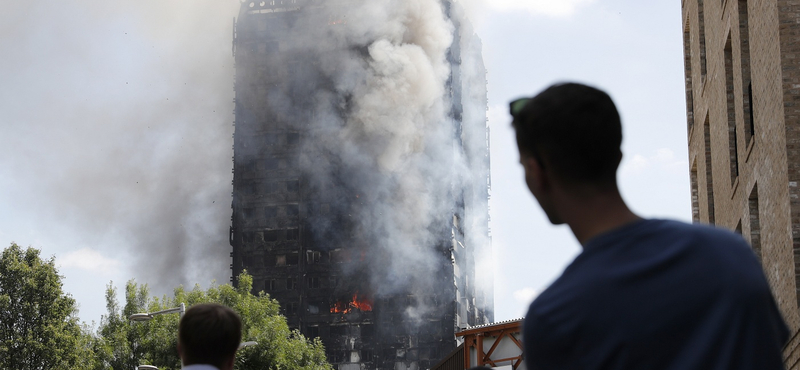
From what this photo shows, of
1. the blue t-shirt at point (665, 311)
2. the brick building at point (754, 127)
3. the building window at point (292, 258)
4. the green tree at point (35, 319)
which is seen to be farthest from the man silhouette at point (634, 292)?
the building window at point (292, 258)

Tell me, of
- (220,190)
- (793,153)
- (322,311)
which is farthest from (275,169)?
(793,153)

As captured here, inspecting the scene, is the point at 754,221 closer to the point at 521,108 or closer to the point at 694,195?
the point at 694,195

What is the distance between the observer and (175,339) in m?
43.3

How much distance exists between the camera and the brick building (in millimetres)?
14781

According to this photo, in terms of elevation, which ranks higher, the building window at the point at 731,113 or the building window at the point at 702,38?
the building window at the point at 702,38

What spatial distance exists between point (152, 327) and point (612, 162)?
44.1m

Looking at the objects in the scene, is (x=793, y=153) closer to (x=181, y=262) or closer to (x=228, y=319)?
(x=228, y=319)

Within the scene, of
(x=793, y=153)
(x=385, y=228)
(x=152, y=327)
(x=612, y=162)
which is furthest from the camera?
(x=385, y=228)

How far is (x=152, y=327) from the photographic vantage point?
4450cm

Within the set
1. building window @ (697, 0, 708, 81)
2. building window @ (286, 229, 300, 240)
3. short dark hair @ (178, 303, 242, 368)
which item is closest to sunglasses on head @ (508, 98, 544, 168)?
short dark hair @ (178, 303, 242, 368)

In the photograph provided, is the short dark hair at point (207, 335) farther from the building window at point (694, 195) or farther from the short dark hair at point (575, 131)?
the building window at point (694, 195)

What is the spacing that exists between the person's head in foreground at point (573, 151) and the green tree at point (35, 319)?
126 ft

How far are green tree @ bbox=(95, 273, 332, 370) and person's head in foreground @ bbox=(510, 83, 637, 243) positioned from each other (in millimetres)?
39574

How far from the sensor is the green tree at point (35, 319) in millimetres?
38219
